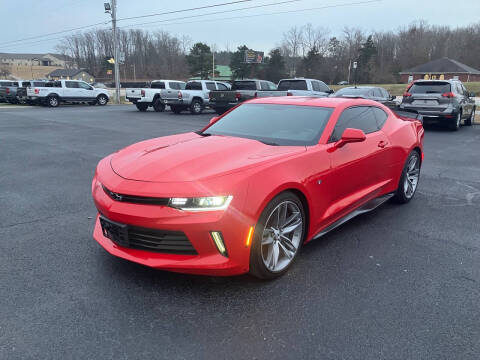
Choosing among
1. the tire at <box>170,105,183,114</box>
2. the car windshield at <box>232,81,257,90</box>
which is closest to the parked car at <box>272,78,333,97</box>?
the car windshield at <box>232,81,257,90</box>

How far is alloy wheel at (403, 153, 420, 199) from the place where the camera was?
5.21m

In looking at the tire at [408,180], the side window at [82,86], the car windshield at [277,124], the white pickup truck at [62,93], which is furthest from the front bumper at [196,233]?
the side window at [82,86]

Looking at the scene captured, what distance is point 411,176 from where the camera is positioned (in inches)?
211

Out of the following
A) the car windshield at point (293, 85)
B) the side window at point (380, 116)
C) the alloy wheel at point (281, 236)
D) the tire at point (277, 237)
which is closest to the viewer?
the tire at point (277, 237)

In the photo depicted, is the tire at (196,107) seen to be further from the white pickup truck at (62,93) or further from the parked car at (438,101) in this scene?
the parked car at (438,101)

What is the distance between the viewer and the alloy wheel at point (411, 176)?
205 inches

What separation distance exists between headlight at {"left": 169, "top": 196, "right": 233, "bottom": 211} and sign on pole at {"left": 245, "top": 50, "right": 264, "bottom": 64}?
7682cm

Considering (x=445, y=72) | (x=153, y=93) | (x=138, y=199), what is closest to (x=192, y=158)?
Result: (x=138, y=199)

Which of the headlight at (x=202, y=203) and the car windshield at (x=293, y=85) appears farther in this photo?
the car windshield at (x=293, y=85)

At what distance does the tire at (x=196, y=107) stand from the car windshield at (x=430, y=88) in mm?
11296

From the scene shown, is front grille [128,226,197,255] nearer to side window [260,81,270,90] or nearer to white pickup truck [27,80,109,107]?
side window [260,81,270,90]

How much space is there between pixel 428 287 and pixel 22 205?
190 inches

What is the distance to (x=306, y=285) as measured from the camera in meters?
3.07

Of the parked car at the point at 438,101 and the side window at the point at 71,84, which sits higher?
the side window at the point at 71,84
